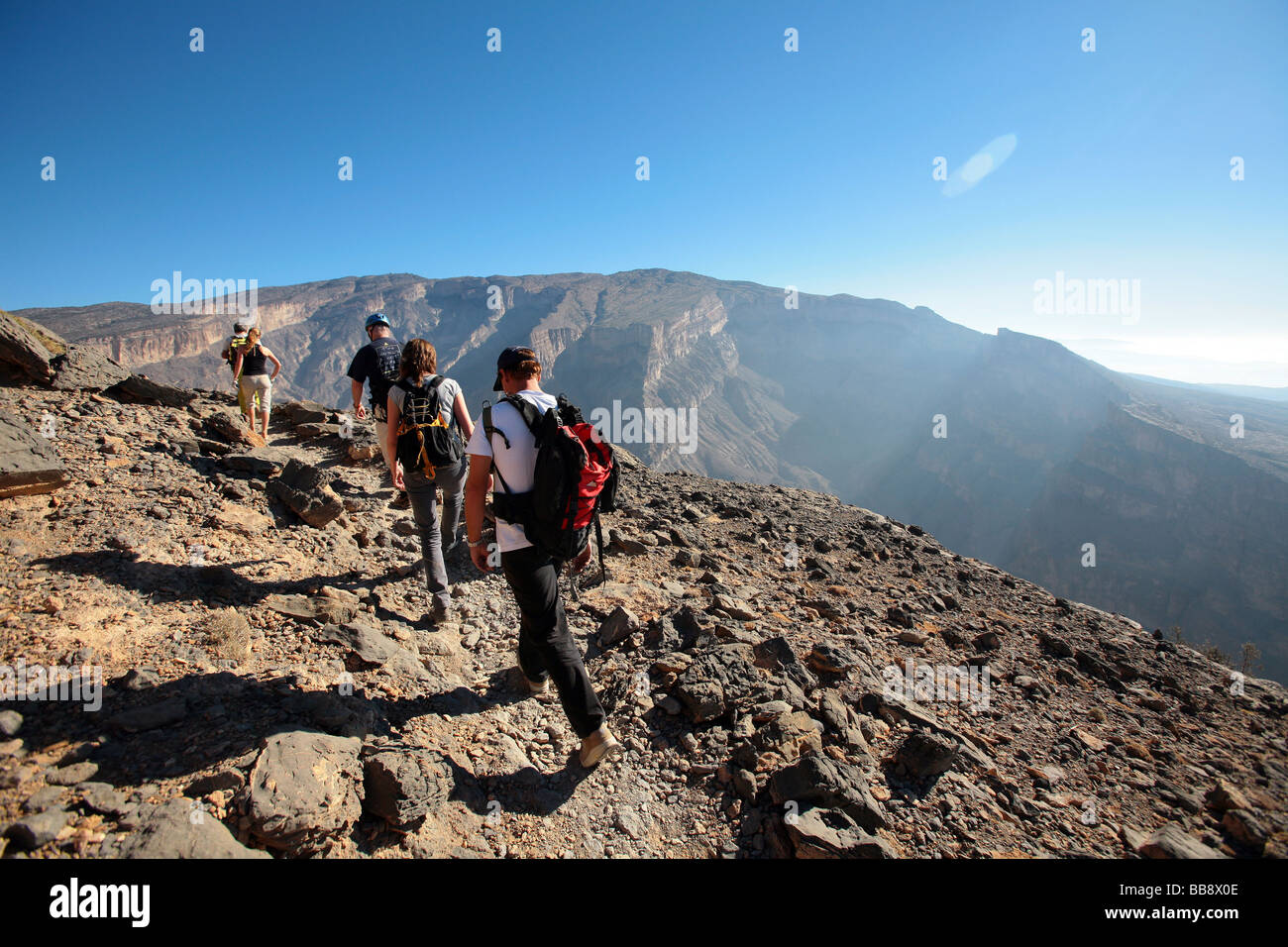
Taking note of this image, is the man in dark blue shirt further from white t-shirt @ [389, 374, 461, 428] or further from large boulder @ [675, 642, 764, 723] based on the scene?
large boulder @ [675, 642, 764, 723]

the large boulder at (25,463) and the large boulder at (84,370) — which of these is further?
the large boulder at (84,370)

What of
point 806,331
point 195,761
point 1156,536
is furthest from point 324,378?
point 1156,536

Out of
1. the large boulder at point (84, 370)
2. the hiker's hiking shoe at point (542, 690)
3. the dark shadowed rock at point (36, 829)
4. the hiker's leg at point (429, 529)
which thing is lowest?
the hiker's hiking shoe at point (542, 690)

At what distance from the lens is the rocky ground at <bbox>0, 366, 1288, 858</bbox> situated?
100 inches

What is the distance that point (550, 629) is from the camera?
10.2 feet

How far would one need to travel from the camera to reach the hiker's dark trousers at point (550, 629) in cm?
306

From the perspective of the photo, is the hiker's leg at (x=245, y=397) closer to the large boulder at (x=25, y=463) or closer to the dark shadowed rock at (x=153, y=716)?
the large boulder at (x=25, y=463)

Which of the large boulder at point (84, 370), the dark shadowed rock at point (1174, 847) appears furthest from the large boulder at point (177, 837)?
the large boulder at point (84, 370)

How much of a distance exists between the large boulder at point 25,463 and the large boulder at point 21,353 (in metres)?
2.73

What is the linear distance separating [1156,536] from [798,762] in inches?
4306

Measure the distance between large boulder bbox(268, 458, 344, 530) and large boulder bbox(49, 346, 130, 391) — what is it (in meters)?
3.21

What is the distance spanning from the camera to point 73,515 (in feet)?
13.6
